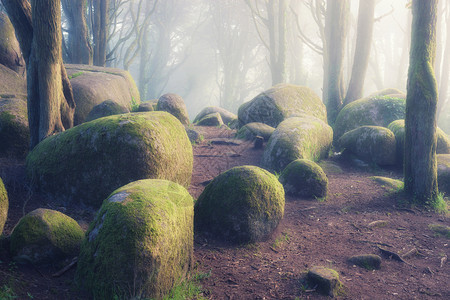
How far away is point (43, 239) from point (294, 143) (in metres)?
5.56

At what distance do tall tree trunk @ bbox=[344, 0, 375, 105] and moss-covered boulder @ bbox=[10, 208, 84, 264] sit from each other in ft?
39.9

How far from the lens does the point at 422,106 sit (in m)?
6.30

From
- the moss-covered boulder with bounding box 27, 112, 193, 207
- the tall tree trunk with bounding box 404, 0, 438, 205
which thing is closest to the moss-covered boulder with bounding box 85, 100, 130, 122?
the moss-covered boulder with bounding box 27, 112, 193, 207

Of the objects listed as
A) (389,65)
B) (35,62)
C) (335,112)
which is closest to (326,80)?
(335,112)

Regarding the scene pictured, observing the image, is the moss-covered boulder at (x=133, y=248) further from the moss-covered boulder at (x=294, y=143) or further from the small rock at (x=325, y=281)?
the moss-covered boulder at (x=294, y=143)

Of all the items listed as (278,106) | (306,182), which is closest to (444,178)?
(306,182)

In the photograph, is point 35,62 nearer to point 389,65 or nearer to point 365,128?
point 365,128

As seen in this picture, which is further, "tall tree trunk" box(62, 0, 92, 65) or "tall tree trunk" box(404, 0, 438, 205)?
"tall tree trunk" box(62, 0, 92, 65)

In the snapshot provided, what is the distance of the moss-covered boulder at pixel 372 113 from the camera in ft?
35.9

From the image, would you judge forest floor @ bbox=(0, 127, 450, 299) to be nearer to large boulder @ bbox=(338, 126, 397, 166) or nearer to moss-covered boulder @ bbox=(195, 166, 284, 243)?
moss-covered boulder @ bbox=(195, 166, 284, 243)

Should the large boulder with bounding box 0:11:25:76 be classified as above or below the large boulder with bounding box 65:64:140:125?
above

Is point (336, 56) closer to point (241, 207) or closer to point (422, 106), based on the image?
point (422, 106)

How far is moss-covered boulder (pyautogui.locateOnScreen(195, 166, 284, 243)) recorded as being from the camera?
4566mm

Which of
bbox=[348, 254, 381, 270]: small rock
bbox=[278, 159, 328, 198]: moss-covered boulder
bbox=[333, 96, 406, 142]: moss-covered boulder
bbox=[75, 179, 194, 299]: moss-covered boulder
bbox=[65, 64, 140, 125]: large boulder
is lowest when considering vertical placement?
bbox=[348, 254, 381, 270]: small rock
